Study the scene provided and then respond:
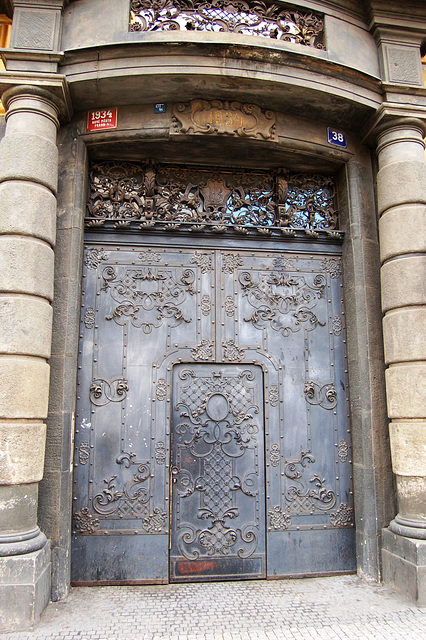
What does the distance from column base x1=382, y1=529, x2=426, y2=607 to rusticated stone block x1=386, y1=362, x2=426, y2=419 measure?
43.9 inches

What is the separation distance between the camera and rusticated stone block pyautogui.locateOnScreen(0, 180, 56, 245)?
407 centimetres

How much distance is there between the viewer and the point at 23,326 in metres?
3.92

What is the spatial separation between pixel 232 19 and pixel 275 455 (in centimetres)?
460

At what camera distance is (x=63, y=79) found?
442cm

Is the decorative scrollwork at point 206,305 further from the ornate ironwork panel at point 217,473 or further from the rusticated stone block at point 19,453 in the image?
the rusticated stone block at point 19,453

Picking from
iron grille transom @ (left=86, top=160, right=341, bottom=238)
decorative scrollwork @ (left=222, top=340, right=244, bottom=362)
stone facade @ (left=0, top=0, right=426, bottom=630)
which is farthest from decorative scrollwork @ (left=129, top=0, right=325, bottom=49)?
decorative scrollwork @ (left=222, top=340, right=244, bottom=362)

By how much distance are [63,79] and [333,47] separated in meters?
2.82

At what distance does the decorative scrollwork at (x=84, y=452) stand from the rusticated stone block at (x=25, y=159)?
2.53 meters

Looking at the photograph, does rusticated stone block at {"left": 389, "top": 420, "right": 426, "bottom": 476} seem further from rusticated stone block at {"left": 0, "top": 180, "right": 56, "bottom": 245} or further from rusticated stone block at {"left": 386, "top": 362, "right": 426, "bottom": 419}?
rusticated stone block at {"left": 0, "top": 180, "right": 56, "bottom": 245}

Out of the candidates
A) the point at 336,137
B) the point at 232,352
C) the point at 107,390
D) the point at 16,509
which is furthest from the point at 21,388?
the point at 336,137

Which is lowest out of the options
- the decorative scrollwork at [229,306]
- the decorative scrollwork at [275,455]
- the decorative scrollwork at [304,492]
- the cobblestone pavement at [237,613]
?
the cobblestone pavement at [237,613]

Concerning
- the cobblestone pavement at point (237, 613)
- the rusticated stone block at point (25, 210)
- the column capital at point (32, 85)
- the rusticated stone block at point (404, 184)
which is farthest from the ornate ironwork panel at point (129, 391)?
the rusticated stone block at point (404, 184)

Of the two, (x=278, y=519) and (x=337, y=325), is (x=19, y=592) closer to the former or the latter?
(x=278, y=519)

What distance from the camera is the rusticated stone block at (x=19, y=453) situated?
3.74m
